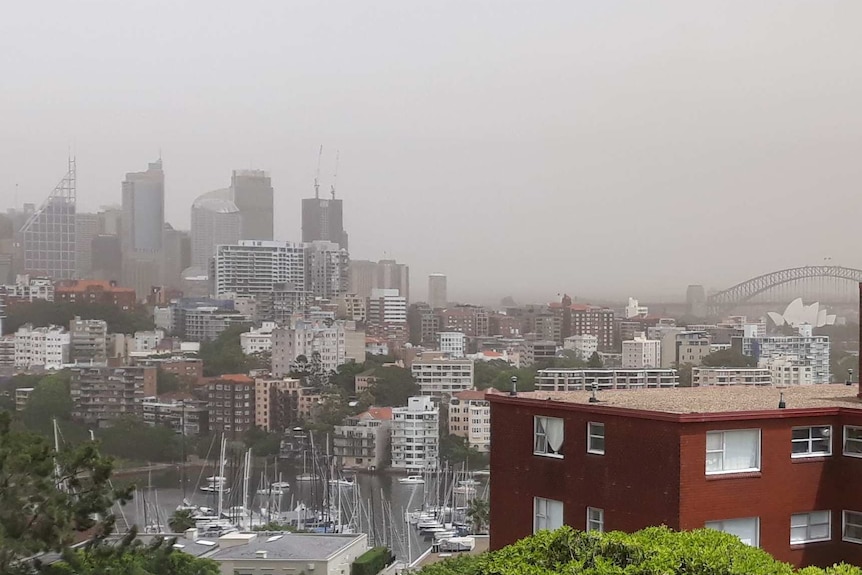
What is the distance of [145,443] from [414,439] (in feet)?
25.5

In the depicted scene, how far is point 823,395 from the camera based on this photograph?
516 centimetres

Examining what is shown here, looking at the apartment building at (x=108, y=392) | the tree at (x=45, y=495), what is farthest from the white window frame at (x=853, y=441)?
the apartment building at (x=108, y=392)

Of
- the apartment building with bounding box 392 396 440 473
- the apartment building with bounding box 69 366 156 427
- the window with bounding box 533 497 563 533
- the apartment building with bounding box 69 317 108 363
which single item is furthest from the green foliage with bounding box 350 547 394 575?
the apartment building with bounding box 69 317 108 363

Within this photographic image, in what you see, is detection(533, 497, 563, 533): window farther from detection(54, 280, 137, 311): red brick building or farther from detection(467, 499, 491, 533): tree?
detection(54, 280, 137, 311): red brick building

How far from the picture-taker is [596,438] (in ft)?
15.2

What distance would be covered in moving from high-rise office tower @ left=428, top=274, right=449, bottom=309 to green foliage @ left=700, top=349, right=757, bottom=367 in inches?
543

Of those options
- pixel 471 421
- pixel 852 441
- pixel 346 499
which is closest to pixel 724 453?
pixel 852 441

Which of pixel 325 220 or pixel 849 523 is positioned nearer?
pixel 849 523

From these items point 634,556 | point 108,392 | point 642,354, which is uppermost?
point 634,556

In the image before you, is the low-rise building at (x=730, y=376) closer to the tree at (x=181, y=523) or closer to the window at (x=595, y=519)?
the tree at (x=181, y=523)

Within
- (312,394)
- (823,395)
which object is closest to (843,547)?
(823,395)

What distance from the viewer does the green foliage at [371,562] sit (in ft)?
49.2

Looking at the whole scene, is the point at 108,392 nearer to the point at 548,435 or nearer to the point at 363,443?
the point at 363,443

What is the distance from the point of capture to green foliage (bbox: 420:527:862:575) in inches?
123
